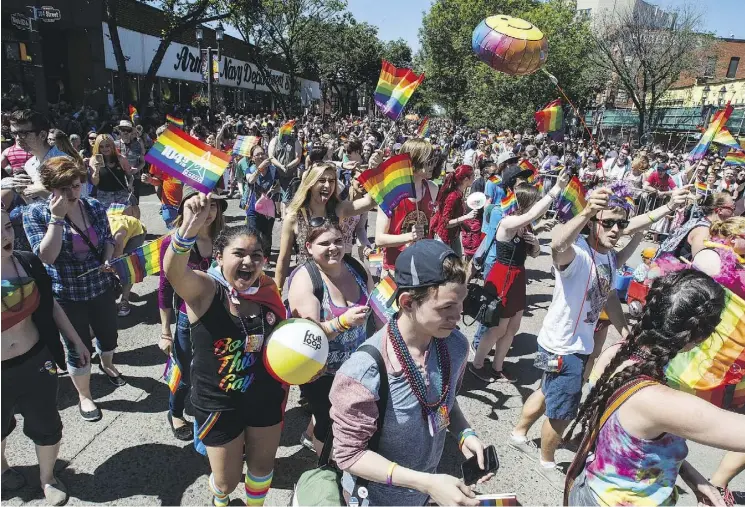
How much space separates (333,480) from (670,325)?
141cm

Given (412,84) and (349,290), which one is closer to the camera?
(349,290)

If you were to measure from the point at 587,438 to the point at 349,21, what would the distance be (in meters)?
45.5

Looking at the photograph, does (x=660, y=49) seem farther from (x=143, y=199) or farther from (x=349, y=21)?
(x=143, y=199)

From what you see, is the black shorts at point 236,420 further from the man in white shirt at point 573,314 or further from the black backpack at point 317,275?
the man in white shirt at point 573,314

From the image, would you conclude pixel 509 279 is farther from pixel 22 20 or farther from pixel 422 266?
pixel 22 20

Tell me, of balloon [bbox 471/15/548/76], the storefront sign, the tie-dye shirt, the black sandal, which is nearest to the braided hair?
the tie-dye shirt

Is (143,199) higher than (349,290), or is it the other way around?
(349,290)

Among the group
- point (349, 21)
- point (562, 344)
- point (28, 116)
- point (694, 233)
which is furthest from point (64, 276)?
point (349, 21)

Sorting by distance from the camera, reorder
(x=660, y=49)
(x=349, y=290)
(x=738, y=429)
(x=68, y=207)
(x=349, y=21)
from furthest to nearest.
→ (x=349, y=21) → (x=660, y=49) → (x=68, y=207) → (x=349, y=290) → (x=738, y=429)

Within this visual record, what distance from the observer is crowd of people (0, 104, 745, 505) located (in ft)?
Answer: 5.67

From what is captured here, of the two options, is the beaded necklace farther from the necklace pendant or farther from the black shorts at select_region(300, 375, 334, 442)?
the black shorts at select_region(300, 375, 334, 442)

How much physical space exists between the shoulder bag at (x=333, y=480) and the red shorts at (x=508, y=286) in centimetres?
289

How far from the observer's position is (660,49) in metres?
29.7

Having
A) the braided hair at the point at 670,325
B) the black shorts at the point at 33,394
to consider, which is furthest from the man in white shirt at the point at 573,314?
the black shorts at the point at 33,394
